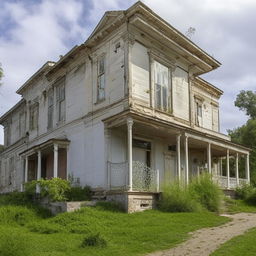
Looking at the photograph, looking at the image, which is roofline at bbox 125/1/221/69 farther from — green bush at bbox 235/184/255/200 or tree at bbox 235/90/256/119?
tree at bbox 235/90/256/119

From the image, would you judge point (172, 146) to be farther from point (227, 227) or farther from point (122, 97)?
point (227, 227)

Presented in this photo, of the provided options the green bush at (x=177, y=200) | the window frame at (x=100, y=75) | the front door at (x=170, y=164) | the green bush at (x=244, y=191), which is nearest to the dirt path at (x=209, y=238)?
the green bush at (x=177, y=200)

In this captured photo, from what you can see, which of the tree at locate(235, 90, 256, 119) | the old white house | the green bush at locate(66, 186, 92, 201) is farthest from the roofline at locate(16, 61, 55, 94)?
the tree at locate(235, 90, 256, 119)

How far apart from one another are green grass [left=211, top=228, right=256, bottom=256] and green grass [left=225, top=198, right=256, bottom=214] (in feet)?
21.1

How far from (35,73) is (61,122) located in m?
5.29

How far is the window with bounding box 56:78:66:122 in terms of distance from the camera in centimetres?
2212

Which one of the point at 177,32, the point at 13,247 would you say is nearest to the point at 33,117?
the point at 177,32

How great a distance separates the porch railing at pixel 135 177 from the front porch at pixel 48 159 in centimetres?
323

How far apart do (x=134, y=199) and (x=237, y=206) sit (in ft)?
19.9

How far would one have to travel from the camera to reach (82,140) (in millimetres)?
19359

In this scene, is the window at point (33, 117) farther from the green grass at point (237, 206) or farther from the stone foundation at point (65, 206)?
the green grass at point (237, 206)

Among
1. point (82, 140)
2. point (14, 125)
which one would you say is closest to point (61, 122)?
point (82, 140)

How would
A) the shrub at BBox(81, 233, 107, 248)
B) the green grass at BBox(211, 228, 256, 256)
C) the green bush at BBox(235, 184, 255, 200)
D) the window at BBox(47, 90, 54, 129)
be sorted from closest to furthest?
the green grass at BBox(211, 228, 256, 256) → the shrub at BBox(81, 233, 107, 248) → the green bush at BBox(235, 184, 255, 200) → the window at BBox(47, 90, 54, 129)

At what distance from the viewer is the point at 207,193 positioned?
16.2 m
